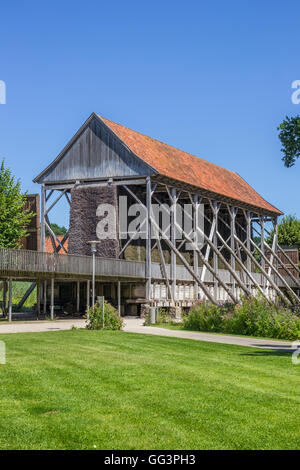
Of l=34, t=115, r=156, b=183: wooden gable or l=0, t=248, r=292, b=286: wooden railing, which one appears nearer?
l=0, t=248, r=292, b=286: wooden railing

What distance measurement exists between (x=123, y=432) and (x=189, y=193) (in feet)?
123

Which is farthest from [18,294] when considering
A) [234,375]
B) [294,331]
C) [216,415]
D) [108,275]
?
[216,415]

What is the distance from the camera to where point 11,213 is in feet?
167

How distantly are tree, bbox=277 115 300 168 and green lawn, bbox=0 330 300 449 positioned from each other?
15.3 m

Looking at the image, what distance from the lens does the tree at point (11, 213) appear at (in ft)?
164

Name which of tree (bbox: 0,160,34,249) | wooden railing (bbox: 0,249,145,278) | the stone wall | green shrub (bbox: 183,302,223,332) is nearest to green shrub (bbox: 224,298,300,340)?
green shrub (bbox: 183,302,223,332)

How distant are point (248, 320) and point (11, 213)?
29.9 metres

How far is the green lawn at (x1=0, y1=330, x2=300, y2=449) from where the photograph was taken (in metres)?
7.97

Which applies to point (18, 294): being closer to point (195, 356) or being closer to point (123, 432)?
point (195, 356)

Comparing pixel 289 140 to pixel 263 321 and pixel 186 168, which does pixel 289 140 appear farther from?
pixel 186 168

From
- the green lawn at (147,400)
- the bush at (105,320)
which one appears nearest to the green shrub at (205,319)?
the bush at (105,320)

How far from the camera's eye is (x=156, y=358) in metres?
15.4

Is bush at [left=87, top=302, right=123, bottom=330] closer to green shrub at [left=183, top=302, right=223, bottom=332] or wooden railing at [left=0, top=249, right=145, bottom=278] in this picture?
green shrub at [left=183, top=302, right=223, bottom=332]

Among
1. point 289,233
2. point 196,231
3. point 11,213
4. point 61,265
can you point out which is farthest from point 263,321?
point 289,233
